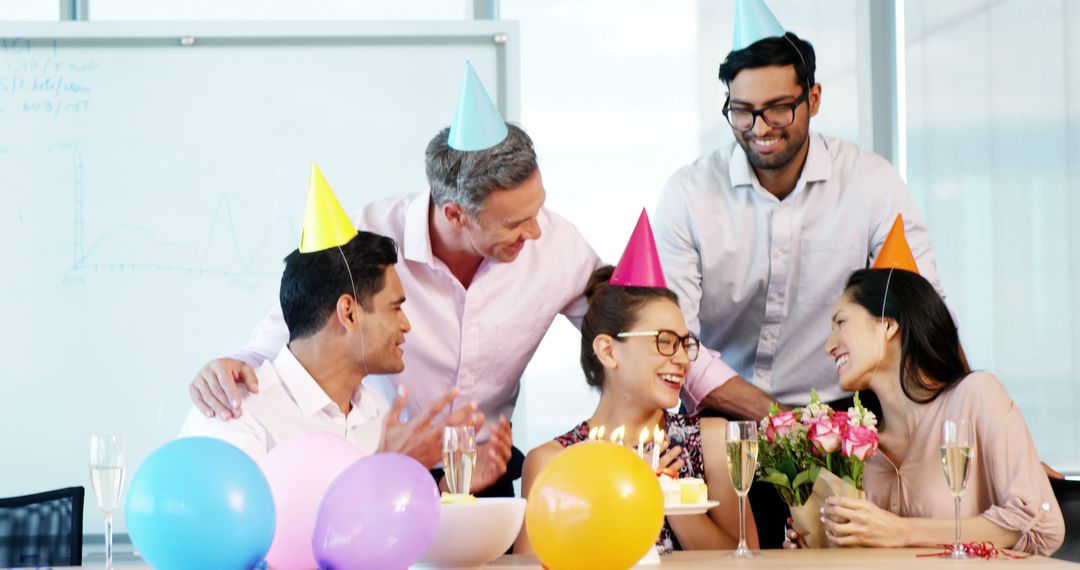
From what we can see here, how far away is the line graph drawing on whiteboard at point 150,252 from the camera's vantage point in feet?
12.7

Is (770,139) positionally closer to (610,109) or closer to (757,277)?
(757,277)

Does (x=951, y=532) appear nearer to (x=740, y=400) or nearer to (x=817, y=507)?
(x=817, y=507)

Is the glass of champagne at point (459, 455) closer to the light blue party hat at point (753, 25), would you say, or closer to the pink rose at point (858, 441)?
the pink rose at point (858, 441)

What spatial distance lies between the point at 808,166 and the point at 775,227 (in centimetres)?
17

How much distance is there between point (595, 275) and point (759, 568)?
1166 mm

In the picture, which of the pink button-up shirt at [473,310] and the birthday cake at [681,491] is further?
the pink button-up shirt at [473,310]

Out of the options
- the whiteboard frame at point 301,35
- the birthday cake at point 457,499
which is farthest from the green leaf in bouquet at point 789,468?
the whiteboard frame at point 301,35

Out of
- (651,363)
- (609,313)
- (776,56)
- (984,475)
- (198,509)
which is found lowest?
(984,475)

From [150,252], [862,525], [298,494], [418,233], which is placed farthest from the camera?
[150,252]

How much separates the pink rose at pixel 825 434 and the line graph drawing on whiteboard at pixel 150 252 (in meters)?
2.06

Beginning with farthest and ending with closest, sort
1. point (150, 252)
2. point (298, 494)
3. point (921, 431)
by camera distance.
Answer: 1. point (150, 252)
2. point (921, 431)
3. point (298, 494)

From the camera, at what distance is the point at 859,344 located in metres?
2.60

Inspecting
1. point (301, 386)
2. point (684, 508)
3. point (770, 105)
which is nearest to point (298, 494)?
point (684, 508)

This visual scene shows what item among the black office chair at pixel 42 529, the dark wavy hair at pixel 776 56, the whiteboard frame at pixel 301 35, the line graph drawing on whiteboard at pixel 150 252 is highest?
the whiteboard frame at pixel 301 35
